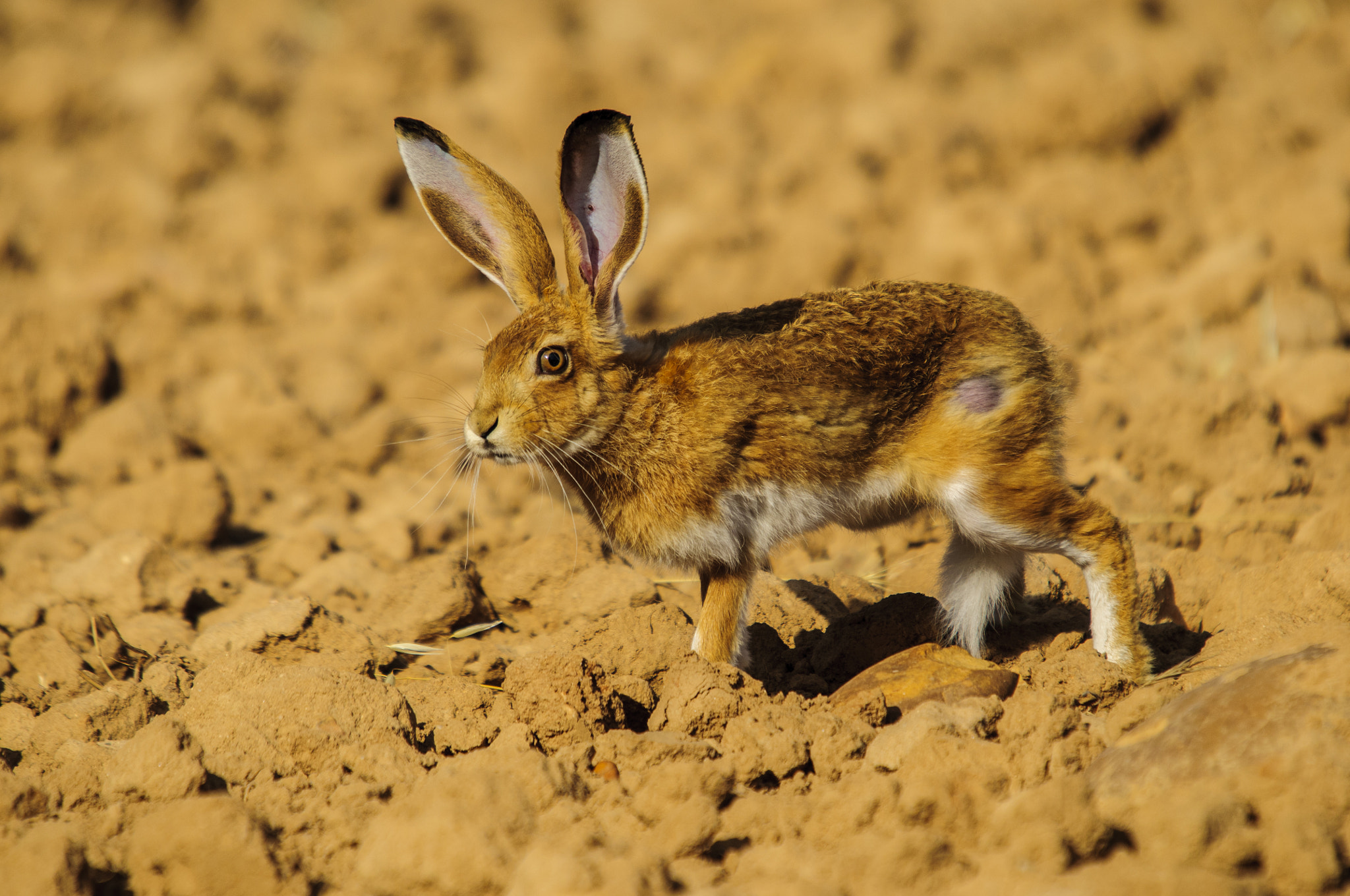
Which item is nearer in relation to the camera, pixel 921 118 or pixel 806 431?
pixel 806 431

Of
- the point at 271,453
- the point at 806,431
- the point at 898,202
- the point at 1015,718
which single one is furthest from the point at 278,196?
the point at 1015,718

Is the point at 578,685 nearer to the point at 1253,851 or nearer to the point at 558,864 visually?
the point at 558,864

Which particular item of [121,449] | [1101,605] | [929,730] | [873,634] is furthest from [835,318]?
[121,449]

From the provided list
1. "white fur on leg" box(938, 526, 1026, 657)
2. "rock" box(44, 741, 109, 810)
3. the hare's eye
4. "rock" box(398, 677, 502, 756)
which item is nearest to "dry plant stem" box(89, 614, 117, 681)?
"rock" box(44, 741, 109, 810)

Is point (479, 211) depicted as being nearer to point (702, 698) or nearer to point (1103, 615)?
point (702, 698)

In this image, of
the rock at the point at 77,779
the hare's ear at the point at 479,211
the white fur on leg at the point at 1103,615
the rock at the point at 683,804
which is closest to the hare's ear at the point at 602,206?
the hare's ear at the point at 479,211
